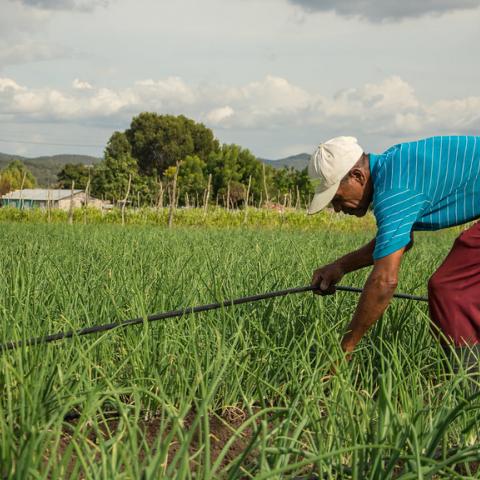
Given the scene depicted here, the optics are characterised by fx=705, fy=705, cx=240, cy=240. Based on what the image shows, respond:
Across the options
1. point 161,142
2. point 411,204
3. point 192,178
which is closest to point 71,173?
point 161,142

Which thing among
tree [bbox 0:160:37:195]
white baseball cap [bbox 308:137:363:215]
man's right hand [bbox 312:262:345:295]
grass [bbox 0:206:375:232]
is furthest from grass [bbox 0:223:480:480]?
tree [bbox 0:160:37:195]

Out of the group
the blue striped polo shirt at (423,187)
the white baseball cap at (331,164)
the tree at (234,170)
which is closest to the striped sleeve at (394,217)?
the blue striped polo shirt at (423,187)

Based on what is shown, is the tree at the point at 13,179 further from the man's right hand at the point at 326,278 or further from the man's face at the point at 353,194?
the man's face at the point at 353,194

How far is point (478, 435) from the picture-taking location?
6.66 ft

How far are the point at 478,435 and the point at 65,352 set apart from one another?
1292 mm

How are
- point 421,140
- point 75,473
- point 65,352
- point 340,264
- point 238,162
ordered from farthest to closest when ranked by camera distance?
point 238,162 < point 340,264 < point 421,140 < point 65,352 < point 75,473

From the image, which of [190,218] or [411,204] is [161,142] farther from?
[411,204]

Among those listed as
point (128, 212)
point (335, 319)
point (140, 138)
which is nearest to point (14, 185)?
point (140, 138)

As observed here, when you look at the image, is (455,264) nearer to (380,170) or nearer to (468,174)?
(468,174)

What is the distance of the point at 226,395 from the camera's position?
232cm

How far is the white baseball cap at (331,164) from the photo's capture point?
2352 mm

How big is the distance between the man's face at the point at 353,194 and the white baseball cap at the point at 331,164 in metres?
0.04

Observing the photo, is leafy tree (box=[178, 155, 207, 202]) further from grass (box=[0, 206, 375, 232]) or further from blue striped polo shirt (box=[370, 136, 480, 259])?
blue striped polo shirt (box=[370, 136, 480, 259])

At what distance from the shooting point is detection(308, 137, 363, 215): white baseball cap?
235cm
